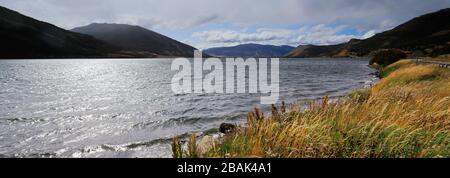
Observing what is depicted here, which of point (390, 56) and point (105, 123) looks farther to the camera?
point (390, 56)

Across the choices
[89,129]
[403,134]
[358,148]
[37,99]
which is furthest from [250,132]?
[37,99]

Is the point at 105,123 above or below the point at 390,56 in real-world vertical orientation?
below

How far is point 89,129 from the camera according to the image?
19953 mm

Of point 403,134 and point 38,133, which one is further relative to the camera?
point 38,133

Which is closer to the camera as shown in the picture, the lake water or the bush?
the lake water

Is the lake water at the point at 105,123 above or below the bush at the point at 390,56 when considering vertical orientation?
below

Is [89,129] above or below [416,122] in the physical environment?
below

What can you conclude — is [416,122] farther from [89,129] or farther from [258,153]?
[89,129]

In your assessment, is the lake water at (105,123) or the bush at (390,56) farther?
the bush at (390,56)

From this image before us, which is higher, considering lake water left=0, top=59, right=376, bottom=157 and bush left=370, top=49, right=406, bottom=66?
bush left=370, top=49, right=406, bottom=66
